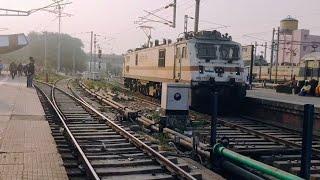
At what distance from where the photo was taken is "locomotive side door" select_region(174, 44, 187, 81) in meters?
21.0

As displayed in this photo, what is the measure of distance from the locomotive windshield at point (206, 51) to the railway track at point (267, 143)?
10.8ft

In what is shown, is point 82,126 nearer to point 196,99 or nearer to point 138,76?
point 196,99

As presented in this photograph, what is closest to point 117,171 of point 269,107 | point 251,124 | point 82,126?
point 82,126

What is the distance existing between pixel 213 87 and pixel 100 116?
17.3ft

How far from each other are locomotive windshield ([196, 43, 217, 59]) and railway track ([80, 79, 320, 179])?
3.31 m

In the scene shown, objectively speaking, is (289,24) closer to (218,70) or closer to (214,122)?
(218,70)

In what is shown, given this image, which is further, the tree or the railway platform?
the tree

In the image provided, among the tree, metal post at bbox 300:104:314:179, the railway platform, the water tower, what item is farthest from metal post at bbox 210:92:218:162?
the tree

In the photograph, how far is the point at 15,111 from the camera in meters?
18.2

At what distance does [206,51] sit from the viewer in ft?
67.3

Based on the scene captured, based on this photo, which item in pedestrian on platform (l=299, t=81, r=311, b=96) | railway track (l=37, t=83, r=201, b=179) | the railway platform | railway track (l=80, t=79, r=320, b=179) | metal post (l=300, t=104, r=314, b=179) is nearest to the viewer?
metal post (l=300, t=104, r=314, b=179)

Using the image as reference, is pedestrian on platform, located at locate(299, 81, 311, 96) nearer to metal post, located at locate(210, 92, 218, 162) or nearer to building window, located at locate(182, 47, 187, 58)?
building window, located at locate(182, 47, 187, 58)

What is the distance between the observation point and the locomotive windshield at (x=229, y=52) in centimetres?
Result: 2073

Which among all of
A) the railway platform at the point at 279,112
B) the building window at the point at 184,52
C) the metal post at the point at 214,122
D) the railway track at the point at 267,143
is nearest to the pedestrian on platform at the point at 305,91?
the railway platform at the point at 279,112
